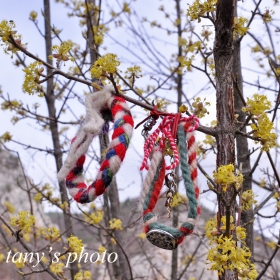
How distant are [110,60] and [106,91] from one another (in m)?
0.14

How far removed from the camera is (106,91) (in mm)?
1407

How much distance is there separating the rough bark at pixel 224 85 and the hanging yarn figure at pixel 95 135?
12.7 inches

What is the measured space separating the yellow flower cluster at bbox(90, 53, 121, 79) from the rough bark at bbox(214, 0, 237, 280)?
37 centimetres

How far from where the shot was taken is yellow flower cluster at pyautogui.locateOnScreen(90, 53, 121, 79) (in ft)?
4.25

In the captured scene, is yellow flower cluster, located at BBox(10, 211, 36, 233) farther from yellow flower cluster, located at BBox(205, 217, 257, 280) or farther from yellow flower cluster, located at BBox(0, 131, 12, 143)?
yellow flower cluster, located at BBox(0, 131, 12, 143)

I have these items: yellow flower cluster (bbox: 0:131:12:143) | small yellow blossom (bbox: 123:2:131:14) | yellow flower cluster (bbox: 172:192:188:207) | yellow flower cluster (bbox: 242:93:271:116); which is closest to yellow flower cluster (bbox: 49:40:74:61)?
yellow flower cluster (bbox: 242:93:271:116)

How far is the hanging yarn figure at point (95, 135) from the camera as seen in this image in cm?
121

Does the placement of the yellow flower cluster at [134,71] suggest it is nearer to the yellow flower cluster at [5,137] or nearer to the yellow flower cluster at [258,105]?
the yellow flower cluster at [258,105]

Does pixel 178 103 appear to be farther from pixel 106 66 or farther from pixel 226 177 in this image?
pixel 226 177

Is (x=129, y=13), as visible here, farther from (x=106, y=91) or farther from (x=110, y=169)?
(x=110, y=169)

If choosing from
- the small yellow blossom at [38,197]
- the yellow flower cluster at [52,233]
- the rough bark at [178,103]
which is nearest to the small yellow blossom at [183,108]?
the yellow flower cluster at [52,233]

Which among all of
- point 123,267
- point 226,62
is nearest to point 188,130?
point 226,62

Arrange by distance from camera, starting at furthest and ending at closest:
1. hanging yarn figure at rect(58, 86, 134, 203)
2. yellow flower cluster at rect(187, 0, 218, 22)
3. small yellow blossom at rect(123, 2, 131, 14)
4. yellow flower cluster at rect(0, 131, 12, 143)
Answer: small yellow blossom at rect(123, 2, 131, 14)
yellow flower cluster at rect(0, 131, 12, 143)
yellow flower cluster at rect(187, 0, 218, 22)
hanging yarn figure at rect(58, 86, 134, 203)

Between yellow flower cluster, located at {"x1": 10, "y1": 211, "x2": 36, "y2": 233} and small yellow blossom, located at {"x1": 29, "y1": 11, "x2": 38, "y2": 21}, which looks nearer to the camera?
yellow flower cluster, located at {"x1": 10, "y1": 211, "x2": 36, "y2": 233}
